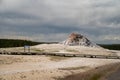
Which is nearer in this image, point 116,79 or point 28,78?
point 28,78

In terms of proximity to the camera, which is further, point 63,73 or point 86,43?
point 86,43

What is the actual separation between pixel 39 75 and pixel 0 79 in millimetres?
7431

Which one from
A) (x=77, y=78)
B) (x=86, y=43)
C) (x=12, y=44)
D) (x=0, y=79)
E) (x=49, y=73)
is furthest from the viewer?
(x=12, y=44)

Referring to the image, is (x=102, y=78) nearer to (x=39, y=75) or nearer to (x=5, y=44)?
(x=39, y=75)

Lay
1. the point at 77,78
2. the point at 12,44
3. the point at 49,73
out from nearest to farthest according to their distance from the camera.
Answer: the point at 77,78 < the point at 49,73 < the point at 12,44

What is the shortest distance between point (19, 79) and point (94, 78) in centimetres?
1223

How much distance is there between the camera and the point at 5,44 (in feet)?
630

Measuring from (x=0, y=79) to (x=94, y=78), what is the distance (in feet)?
48.5

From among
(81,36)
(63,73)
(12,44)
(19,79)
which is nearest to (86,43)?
(81,36)

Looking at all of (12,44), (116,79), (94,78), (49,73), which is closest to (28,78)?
(49,73)

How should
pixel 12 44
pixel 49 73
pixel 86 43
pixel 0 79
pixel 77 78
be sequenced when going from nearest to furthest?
pixel 0 79, pixel 77 78, pixel 49 73, pixel 86 43, pixel 12 44

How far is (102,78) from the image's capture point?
48.0m

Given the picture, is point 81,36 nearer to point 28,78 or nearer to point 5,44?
point 5,44

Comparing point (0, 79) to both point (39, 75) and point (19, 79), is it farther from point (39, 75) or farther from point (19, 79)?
point (39, 75)
